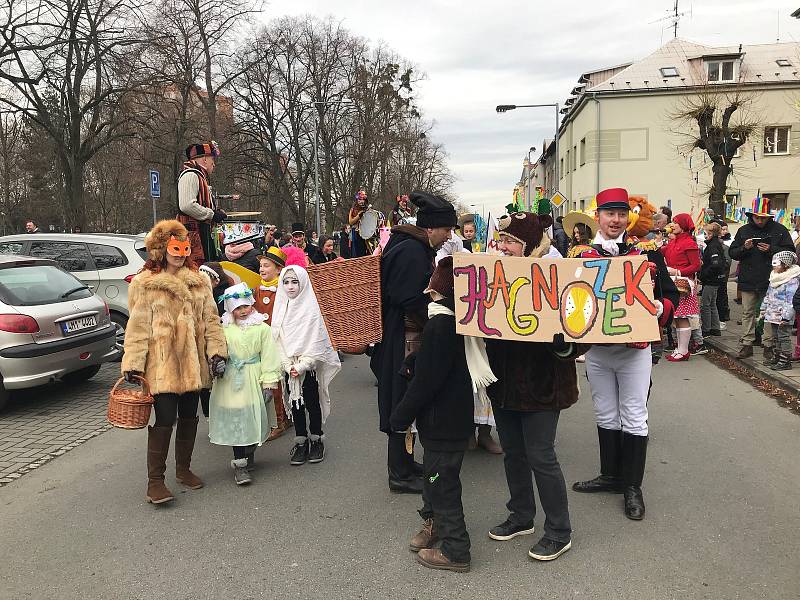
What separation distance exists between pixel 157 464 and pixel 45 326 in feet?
10.6

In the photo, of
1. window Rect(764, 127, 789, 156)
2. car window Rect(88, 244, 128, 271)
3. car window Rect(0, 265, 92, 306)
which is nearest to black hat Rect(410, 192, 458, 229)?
car window Rect(0, 265, 92, 306)

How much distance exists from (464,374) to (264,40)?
3536cm

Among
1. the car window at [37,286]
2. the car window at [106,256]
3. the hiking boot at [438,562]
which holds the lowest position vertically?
the hiking boot at [438,562]

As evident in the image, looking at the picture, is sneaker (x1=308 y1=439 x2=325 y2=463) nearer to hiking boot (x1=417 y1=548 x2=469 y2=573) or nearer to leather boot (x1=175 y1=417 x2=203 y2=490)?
leather boot (x1=175 y1=417 x2=203 y2=490)

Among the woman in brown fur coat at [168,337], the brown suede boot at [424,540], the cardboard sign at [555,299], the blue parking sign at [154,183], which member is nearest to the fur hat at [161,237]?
the woman in brown fur coat at [168,337]

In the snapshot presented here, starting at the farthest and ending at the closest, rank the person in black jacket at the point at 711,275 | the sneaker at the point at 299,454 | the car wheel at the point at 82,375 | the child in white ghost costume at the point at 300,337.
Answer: the person in black jacket at the point at 711,275, the car wheel at the point at 82,375, the sneaker at the point at 299,454, the child in white ghost costume at the point at 300,337

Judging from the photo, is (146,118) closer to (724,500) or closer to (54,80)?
(54,80)

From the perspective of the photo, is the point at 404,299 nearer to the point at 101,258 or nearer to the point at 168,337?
the point at 168,337

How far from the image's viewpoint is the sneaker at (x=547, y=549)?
3.45 metres

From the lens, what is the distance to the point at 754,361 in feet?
27.6

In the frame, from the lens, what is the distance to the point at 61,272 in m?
7.59

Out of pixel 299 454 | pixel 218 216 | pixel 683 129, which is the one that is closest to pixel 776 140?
pixel 683 129

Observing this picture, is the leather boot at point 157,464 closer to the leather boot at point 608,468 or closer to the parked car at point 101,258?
the leather boot at point 608,468

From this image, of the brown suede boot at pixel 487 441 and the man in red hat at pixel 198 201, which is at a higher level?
the man in red hat at pixel 198 201
